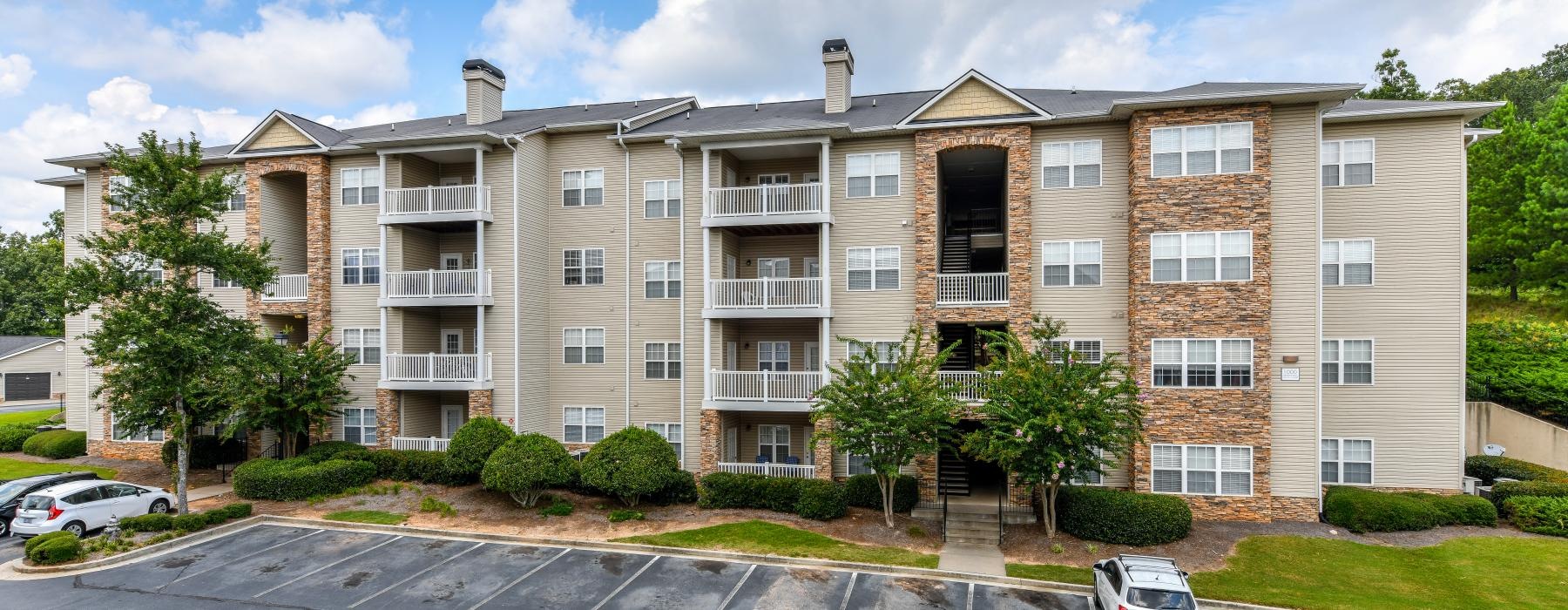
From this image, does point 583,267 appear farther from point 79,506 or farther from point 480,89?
point 79,506

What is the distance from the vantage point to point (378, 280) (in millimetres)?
23969

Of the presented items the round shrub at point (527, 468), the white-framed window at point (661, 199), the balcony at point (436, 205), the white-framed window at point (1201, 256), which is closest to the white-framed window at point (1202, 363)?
the white-framed window at point (1201, 256)

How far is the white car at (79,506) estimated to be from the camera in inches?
662

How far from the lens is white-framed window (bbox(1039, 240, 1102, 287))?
64.4 feet

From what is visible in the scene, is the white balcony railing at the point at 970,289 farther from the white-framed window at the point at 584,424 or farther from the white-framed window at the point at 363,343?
the white-framed window at the point at 363,343

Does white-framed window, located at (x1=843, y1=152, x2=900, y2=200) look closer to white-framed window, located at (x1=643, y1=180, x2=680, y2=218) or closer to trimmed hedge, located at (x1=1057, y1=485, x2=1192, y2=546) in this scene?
white-framed window, located at (x1=643, y1=180, x2=680, y2=218)

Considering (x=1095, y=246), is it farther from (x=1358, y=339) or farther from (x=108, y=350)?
(x=108, y=350)

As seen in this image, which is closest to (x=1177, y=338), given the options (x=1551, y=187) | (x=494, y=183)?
(x=494, y=183)

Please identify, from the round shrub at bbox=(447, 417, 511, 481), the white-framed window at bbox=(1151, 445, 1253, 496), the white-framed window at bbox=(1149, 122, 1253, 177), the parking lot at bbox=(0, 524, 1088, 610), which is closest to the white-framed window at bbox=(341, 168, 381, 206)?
the round shrub at bbox=(447, 417, 511, 481)

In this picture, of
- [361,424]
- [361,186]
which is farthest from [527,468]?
[361,186]

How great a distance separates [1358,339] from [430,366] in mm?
28756

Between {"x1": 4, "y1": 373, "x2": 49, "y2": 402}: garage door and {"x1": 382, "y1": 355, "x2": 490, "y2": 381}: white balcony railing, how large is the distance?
161 ft

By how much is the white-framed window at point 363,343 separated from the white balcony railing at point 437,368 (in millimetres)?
1819

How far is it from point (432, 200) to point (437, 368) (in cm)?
573
